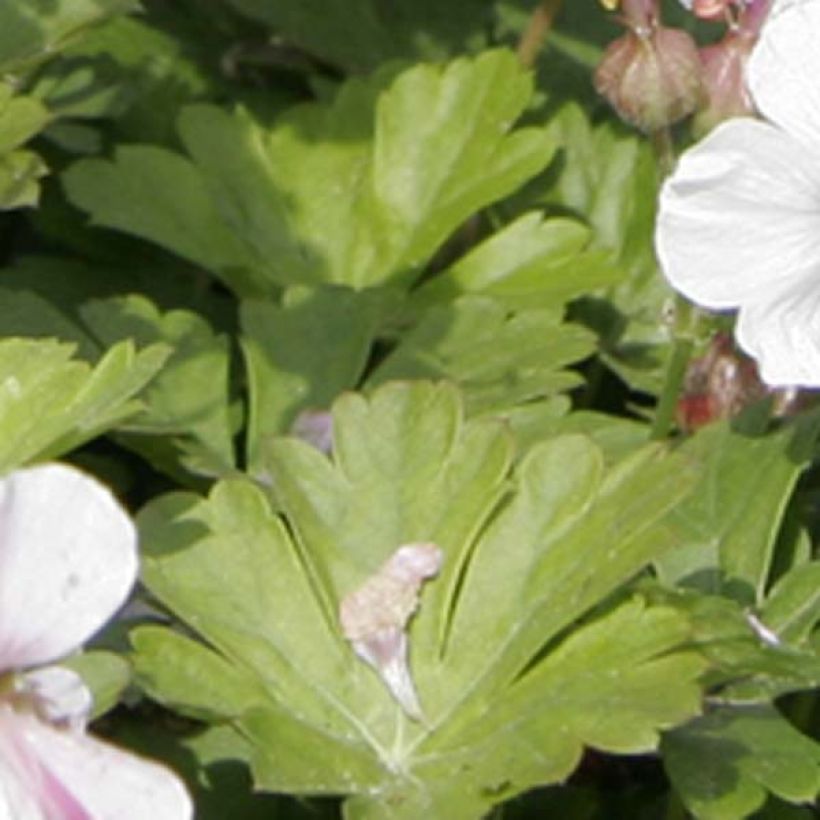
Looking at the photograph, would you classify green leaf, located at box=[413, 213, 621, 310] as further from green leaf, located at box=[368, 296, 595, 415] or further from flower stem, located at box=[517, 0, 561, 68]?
flower stem, located at box=[517, 0, 561, 68]

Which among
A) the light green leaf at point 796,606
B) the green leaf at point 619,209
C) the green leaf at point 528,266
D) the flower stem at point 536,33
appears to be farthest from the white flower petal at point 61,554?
the flower stem at point 536,33

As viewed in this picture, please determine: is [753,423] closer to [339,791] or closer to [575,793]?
[575,793]

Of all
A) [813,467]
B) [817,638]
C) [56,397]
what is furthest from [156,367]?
[813,467]

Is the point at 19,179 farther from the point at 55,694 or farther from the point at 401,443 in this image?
the point at 55,694

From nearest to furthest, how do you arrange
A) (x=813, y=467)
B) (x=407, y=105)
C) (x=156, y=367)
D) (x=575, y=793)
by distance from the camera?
1. (x=156, y=367)
2. (x=575, y=793)
3. (x=813, y=467)
4. (x=407, y=105)

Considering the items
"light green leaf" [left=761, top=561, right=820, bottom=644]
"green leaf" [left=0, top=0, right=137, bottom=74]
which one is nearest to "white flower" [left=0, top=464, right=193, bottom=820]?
"light green leaf" [left=761, top=561, right=820, bottom=644]

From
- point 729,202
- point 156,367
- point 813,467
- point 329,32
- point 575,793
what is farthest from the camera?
point 329,32
